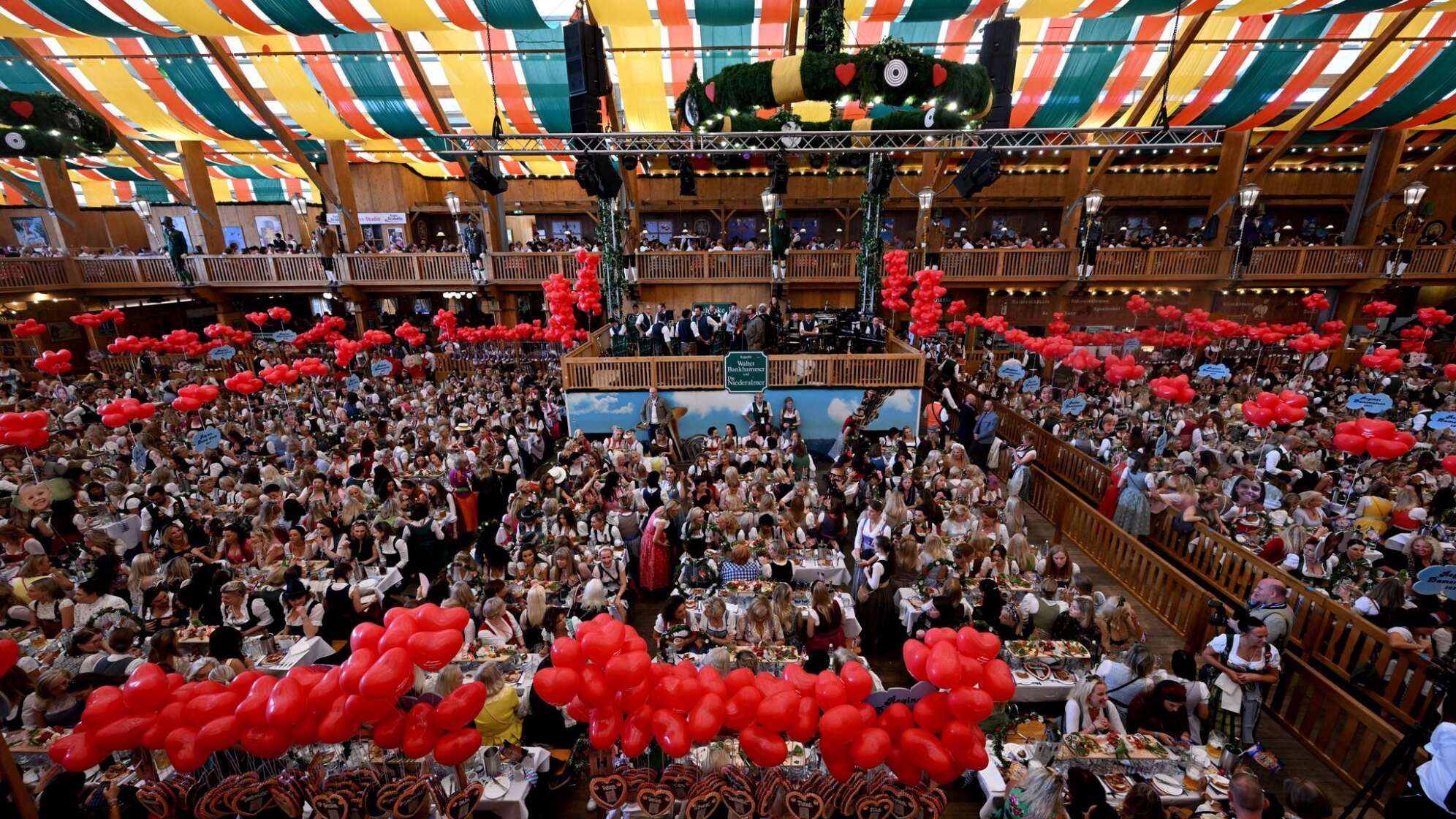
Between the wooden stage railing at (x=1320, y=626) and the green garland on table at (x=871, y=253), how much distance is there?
8.61m

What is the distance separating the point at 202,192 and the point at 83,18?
31.1 ft

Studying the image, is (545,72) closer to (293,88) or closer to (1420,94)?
(293,88)

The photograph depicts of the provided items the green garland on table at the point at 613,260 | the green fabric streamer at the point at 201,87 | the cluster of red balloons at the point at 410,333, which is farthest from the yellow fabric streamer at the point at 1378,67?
the green fabric streamer at the point at 201,87

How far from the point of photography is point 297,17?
409 inches

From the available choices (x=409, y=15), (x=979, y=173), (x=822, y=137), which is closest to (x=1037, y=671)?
(x=979, y=173)

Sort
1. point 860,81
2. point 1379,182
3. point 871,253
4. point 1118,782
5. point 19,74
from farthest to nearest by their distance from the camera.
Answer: point 1379,182, point 871,253, point 19,74, point 860,81, point 1118,782

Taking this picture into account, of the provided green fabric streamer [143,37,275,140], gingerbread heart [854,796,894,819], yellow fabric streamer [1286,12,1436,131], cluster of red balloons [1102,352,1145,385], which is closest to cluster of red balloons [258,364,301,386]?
green fabric streamer [143,37,275,140]

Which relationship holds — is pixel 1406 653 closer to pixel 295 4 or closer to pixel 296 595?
pixel 296 595

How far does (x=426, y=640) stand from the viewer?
3660mm

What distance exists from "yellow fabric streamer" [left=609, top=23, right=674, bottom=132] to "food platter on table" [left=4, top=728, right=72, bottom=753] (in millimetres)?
13512

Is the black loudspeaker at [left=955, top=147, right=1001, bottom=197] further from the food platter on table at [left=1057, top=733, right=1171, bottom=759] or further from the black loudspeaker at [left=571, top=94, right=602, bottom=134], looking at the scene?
the food platter on table at [left=1057, top=733, right=1171, bottom=759]

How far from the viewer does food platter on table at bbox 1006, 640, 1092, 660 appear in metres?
Answer: 5.21

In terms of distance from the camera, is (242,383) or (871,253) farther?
(871,253)

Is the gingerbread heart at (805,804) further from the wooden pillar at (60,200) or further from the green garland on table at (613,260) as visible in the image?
the wooden pillar at (60,200)
